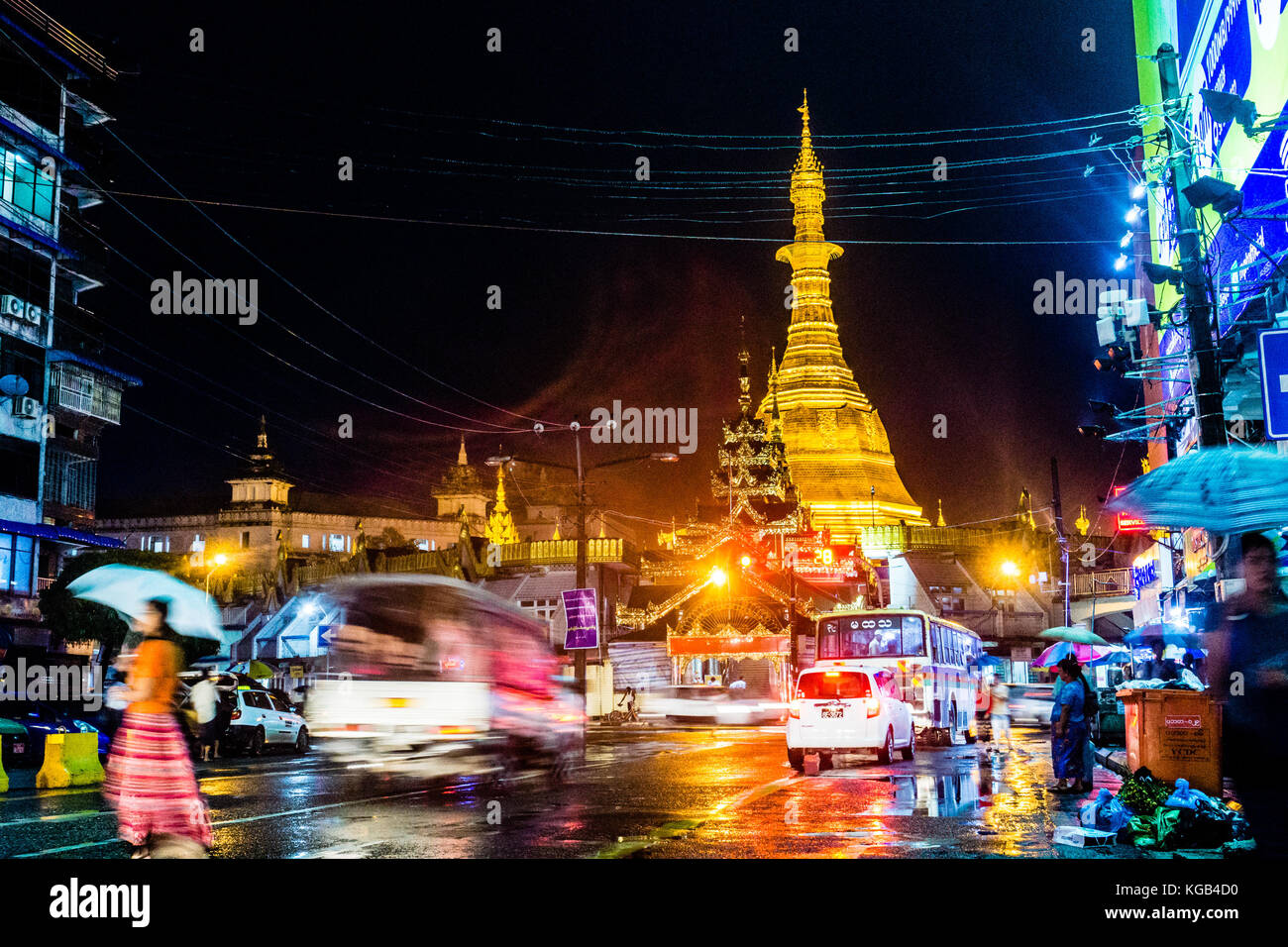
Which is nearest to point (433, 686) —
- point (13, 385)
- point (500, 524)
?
point (13, 385)

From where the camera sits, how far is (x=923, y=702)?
2555cm

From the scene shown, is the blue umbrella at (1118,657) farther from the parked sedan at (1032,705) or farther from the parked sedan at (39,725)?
the parked sedan at (39,725)

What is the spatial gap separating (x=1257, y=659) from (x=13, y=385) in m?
35.3

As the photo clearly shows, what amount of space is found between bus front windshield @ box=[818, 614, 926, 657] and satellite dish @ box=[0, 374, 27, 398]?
977 inches

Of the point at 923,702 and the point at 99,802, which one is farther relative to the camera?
the point at 923,702

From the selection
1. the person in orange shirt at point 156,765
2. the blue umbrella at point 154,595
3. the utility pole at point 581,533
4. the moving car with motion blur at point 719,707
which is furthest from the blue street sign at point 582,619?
the person in orange shirt at point 156,765

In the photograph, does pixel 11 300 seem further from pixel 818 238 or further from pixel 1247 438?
pixel 818 238

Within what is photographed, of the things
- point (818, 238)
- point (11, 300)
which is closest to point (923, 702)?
point (11, 300)

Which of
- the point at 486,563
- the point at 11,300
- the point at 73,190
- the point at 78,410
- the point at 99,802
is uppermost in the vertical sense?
the point at 73,190

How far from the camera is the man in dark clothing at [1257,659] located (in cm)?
775

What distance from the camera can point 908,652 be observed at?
25500 mm

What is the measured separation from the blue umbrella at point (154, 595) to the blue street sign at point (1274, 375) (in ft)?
30.7

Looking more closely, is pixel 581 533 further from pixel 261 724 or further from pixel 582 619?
pixel 261 724
